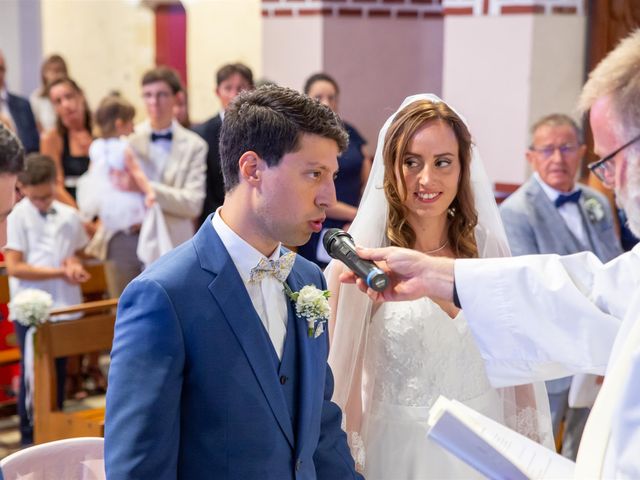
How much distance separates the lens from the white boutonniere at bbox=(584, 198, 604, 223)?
5.03m

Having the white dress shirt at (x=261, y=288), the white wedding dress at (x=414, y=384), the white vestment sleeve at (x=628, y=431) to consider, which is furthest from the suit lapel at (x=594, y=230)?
the white vestment sleeve at (x=628, y=431)

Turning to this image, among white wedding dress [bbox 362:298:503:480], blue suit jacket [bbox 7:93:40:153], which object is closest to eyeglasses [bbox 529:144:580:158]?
white wedding dress [bbox 362:298:503:480]

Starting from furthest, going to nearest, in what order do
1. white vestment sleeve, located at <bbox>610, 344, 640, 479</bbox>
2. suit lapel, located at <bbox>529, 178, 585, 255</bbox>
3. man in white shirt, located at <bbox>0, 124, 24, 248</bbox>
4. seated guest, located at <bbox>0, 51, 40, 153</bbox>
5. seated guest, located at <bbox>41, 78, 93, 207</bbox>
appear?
seated guest, located at <bbox>0, 51, 40, 153</bbox> < seated guest, located at <bbox>41, 78, 93, 207</bbox> < suit lapel, located at <bbox>529, 178, 585, 255</bbox> < man in white shirt, located at <bbox>0, 124, 24, 248</bbox> < white vestment sleeve, located at <bbox>610, 344, 640, 479</bbox>

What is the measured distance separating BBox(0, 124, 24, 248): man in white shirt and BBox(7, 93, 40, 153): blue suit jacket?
552 cm

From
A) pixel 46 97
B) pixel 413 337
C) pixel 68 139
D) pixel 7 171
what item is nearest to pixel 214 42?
pixel 46 97

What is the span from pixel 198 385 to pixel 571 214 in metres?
3.13

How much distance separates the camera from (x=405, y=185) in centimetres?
335

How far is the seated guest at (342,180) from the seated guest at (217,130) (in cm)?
44

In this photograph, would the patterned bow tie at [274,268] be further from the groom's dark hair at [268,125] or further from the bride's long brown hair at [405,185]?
the bride's long brown hair at [405,185]

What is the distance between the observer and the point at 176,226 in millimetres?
6320

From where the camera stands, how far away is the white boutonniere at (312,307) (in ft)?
8.23

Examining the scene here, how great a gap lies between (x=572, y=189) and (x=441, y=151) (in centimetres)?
199

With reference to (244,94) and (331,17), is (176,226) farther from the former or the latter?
(244,94)

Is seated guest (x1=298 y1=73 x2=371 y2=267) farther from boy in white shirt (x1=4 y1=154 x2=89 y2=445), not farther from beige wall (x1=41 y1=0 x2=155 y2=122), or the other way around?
beige wall (x1=41 y1=0 x2=155 y2=122)
